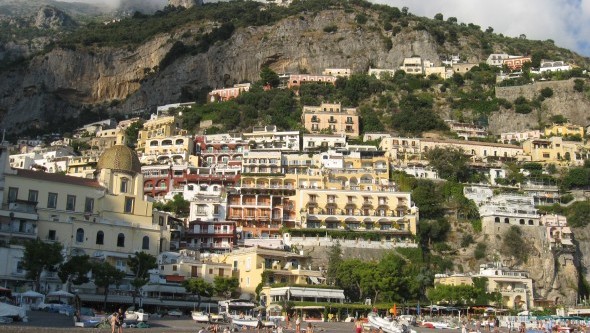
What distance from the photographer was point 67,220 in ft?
225

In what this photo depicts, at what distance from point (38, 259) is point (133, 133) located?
239 ft

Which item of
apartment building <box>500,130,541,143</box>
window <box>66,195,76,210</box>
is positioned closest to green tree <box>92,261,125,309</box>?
window <box>66,195,76,210</box>

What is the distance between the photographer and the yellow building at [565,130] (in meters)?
120

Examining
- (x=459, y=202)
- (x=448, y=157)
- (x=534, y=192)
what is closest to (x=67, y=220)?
(x=459, y=202)

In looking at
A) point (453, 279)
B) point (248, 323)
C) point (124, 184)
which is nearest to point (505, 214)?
point (453, 279)

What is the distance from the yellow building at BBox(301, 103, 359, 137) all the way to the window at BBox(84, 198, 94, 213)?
5265cm

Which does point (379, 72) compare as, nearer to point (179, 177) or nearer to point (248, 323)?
point (179, 177)

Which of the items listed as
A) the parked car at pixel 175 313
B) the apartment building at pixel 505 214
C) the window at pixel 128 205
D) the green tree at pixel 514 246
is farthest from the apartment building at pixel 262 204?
the parked car at pixel 175 313

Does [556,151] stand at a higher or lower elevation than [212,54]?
lower

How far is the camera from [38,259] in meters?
54.8

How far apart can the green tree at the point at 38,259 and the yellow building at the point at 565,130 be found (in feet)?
287

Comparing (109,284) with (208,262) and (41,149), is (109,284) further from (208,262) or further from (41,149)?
(41,149)

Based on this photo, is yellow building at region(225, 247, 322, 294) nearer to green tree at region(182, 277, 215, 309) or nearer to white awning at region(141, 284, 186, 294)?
green tree at region(182, 277, 215, 309)

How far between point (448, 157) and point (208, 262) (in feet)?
147
